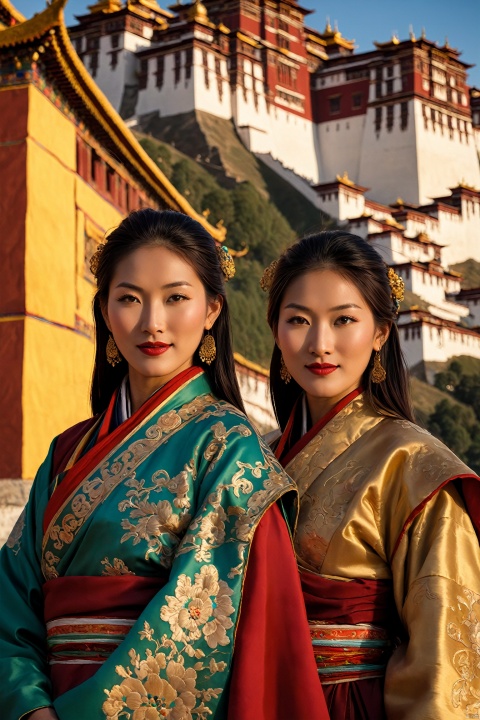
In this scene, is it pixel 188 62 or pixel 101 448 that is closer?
pixel 101 448

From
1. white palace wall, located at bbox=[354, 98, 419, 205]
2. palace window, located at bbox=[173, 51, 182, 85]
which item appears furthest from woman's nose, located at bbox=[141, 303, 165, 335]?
white palace wall, located at bbox=[354, 98, 419, 205]

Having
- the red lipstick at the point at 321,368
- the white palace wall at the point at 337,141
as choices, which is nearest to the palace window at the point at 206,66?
the white palace wall at the point at 337,141

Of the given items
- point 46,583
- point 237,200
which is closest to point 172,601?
point 46,583

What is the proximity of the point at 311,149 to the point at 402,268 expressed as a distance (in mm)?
6805

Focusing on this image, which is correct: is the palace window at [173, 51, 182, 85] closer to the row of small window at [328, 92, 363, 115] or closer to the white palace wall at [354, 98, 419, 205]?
the row of small window at [328, 92, 363, 115]

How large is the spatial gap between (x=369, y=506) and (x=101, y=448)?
21.1 inches

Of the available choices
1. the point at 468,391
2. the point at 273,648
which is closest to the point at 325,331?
the point at 273,648

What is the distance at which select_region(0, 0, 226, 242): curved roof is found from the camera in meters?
8.28

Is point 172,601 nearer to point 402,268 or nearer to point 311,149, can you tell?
point 402,268

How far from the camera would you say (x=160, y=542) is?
2.00m

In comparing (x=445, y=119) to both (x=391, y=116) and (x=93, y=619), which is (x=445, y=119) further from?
(x=93, y=619)

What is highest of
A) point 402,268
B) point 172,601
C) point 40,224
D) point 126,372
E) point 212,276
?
point 402,268

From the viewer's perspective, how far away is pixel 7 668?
2.01m

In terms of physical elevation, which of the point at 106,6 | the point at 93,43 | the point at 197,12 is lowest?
the point at 93,43
